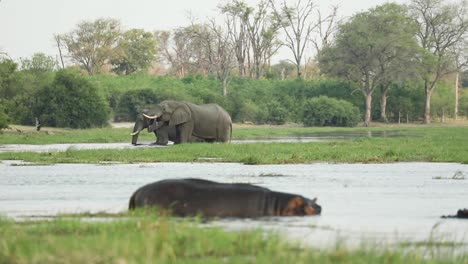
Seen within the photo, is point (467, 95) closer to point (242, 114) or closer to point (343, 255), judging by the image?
point (242, 114)

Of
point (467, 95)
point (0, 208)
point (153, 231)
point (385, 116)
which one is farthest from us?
point (467, 95)

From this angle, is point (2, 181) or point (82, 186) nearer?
point (82, 186)

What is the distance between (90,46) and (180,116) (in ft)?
216

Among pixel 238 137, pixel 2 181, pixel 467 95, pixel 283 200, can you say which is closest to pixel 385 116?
pixel 467 95

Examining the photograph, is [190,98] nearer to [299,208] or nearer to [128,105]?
[128,105]

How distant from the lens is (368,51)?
254 feet

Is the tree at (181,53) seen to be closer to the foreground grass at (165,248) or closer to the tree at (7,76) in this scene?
the tree at (7,76)

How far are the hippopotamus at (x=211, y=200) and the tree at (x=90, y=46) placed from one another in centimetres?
8887

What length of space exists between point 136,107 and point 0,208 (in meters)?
48.3

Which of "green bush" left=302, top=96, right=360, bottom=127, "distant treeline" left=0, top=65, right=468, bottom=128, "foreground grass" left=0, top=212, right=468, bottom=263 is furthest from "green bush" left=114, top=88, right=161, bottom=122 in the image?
"foreground grass" left=0, top=212, right=468, bottom=263

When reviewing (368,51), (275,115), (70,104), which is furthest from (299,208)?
(368,51)

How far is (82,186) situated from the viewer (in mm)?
16719

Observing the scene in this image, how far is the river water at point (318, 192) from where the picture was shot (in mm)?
10289

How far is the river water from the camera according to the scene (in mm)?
10289
